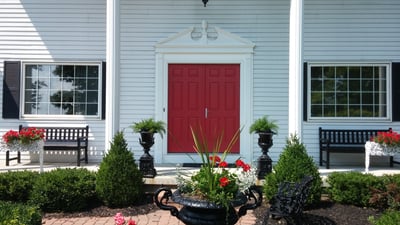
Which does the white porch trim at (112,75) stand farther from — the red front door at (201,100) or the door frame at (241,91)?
the red front door at (201,100)

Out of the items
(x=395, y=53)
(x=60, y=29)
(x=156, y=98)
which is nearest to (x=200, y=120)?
(x=156, y=98)

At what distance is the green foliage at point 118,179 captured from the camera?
19.0 ft

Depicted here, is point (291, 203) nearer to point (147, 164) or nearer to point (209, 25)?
point (147, 164)

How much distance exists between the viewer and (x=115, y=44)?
6.67m

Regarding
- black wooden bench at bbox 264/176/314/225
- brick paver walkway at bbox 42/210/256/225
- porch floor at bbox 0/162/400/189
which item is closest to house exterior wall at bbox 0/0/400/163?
porch floor at bbox 0/162/400/189

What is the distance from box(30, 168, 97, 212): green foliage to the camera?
18.6 ft

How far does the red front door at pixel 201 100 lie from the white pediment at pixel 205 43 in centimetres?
34

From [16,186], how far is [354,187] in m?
4.90

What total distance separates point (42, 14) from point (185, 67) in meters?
3.28

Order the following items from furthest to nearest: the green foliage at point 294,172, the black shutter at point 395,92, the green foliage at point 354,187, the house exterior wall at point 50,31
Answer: the house exterior wall at point 50,31
the black shutter at point 395,92
the green foliage at point 354,187
the green foliage at point 294,172

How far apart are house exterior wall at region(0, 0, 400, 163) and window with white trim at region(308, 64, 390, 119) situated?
216 millimetres

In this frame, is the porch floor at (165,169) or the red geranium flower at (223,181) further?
the porch floor at (165,169)

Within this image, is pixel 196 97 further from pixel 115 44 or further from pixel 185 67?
pixel 115 44

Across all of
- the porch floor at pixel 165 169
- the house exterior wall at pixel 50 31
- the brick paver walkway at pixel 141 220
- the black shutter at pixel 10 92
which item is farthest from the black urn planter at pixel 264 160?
the black shutter at pixel 10 92
